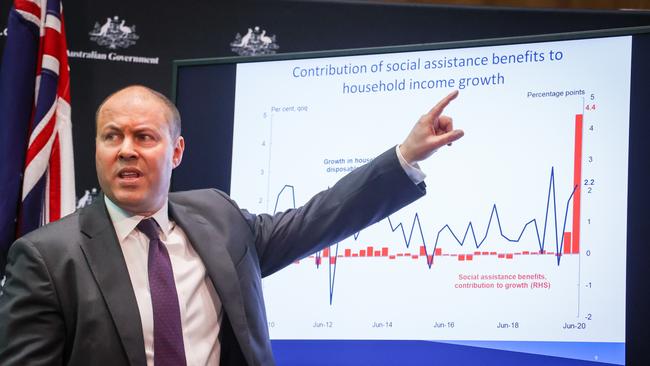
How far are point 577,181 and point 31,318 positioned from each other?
2.00m

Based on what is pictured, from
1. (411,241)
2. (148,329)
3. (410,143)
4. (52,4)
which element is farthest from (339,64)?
(148,329)

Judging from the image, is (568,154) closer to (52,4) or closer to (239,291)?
(239,291)

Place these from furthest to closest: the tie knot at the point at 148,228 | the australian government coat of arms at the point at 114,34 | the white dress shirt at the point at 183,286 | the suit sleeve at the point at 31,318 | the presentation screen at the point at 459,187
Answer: the australian government coat of arms at the point at 114,34 < the presentation screen at the point at 459,187 < the tie knot at the point at 148,228 < the white dress shirt at the point at 183,286 < the suit sleeve at the point at 31,318

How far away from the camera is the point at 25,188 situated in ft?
12.7

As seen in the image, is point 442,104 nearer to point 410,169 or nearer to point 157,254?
point 410,169

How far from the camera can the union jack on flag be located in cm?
389

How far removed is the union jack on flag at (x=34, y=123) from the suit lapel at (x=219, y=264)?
1.43m

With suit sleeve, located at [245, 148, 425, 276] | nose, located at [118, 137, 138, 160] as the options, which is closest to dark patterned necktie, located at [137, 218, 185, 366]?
nose, located at [118, 137, 138, 160]

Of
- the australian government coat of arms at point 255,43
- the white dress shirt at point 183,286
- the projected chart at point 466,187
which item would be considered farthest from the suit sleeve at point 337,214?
the australian government coat of arms at point 255,43

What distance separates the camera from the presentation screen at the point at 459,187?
322cm

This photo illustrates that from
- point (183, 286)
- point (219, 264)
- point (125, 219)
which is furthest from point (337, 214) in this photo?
point (125, 219)

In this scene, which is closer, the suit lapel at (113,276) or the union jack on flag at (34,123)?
the suit lapel at (113,276)

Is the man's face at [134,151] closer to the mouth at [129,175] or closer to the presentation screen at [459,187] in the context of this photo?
the mouth at [129,175]

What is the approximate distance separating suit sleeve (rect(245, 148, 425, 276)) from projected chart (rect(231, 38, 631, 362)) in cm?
68
